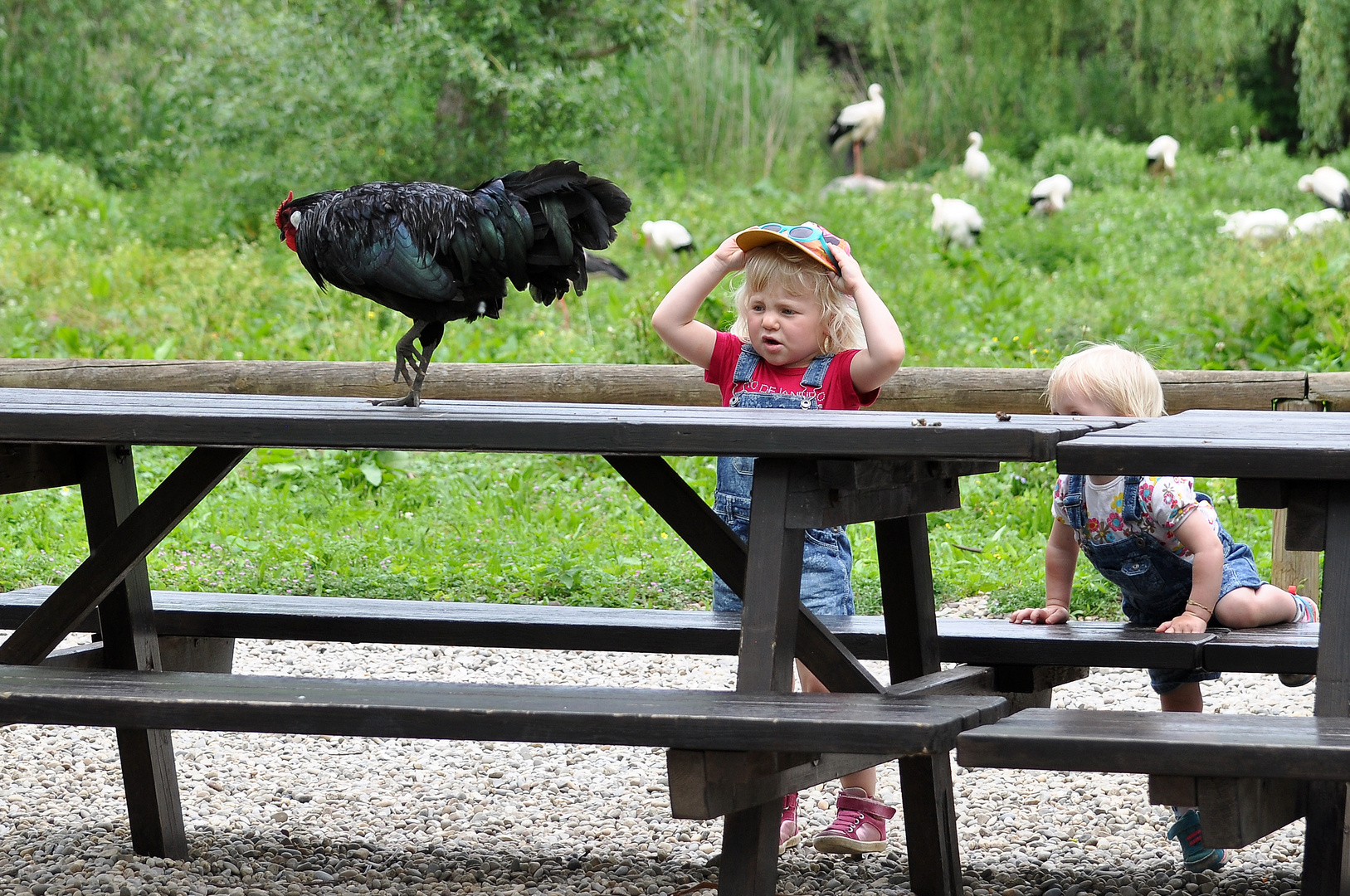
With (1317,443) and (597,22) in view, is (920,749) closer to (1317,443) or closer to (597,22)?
(1317,443)

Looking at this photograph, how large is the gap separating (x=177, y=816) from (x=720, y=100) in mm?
13202

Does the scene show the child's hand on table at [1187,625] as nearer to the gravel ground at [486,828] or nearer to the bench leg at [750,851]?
the gravel ground at [486,828]

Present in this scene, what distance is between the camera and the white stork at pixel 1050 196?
1220 centimetres

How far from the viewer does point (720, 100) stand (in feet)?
51.3

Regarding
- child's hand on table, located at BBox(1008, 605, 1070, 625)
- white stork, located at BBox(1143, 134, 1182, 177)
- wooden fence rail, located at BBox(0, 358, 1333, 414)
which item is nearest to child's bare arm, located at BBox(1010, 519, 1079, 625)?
child's hand on table, located at BBox(1008, 605, 1070, 625)

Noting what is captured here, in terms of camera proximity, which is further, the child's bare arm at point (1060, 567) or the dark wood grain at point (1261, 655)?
the child's bare arm at point (1060, 567)

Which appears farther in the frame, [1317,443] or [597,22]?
[597,22]

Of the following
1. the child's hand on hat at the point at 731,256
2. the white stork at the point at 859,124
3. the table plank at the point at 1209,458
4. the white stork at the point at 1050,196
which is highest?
the white stork at the point at 859,124

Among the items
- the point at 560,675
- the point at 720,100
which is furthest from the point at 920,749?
the point at 720,100

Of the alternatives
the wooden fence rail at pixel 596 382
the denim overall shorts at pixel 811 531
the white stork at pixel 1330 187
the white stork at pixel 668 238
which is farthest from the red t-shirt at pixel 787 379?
the white stork at pixel 1330 187

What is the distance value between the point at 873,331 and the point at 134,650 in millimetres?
1783

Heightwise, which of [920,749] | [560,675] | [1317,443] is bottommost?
[560,675]

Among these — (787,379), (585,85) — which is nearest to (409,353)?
(787,379)

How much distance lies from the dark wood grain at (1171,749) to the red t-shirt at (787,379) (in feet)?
3.98
